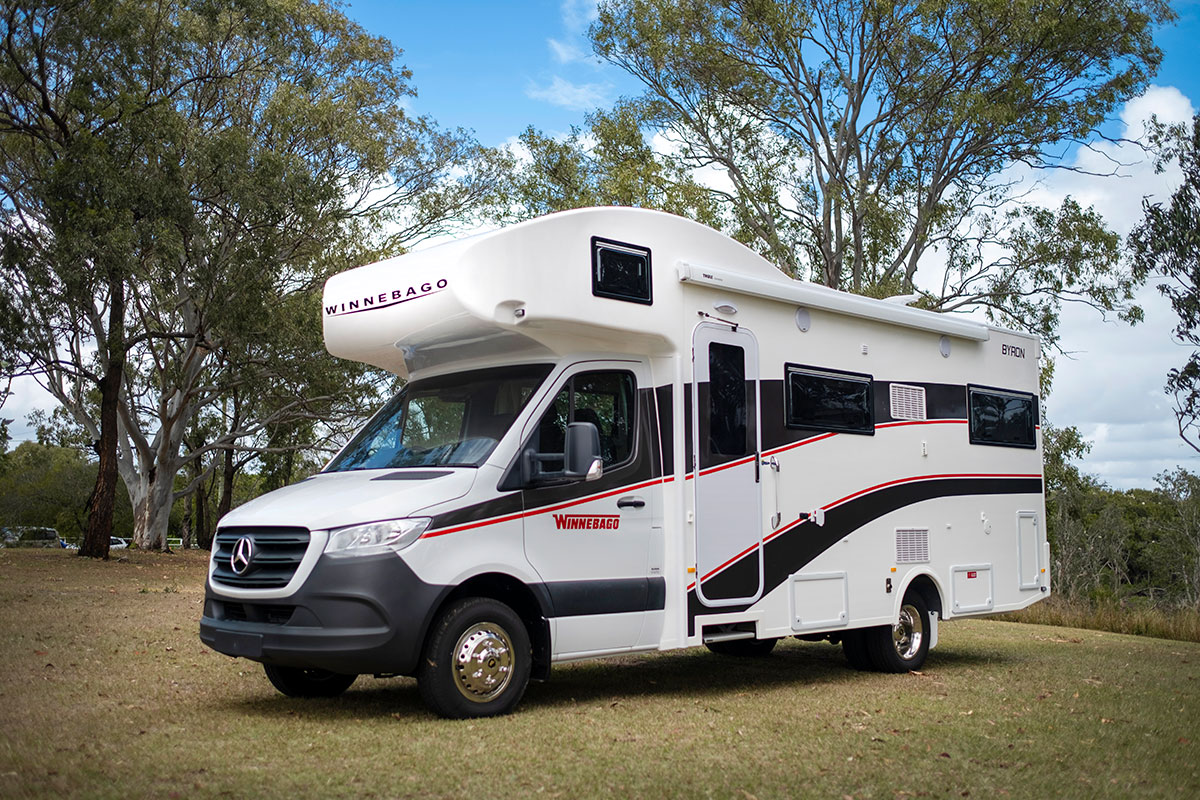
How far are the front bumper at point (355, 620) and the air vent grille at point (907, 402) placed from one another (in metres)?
5.37

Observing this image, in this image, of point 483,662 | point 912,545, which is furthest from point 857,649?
point 483,662

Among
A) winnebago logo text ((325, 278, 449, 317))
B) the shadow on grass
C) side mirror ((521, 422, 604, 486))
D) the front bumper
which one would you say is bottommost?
the shadow on grass

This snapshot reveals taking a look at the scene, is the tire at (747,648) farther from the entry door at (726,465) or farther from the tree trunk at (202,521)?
the tree trunk at (202,521)

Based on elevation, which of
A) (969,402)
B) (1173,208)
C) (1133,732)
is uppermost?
(1173,208)

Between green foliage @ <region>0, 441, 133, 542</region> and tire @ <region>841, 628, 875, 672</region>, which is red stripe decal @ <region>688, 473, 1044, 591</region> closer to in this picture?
tire @ <region>841, 628, 875, 672</region>

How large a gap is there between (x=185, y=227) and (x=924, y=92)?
16962mm

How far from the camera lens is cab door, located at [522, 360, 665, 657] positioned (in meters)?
8.05

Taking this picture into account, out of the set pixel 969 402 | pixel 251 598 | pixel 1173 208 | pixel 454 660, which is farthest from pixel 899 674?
pixel 1173 208

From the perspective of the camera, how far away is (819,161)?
95.0 ft

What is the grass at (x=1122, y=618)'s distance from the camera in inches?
669

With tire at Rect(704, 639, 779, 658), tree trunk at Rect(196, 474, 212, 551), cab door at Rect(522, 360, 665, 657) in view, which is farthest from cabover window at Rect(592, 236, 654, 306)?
tree trunk at Rect(196, 474, 212, 551)

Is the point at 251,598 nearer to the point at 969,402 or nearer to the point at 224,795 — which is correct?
the point at 224,795

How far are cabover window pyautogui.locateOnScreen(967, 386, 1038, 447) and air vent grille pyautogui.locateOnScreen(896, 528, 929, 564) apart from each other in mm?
1328

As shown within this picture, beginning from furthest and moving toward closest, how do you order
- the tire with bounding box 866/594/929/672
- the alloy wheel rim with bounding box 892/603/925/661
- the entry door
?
the alloy wheel rim with bounding box 892/603/925/661
the tire with bounding box 866/594/929/672
the entry door
